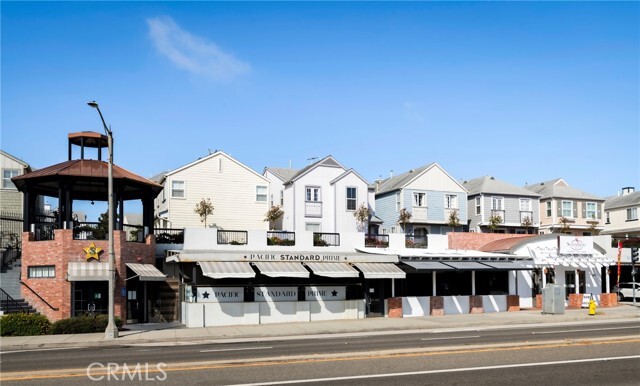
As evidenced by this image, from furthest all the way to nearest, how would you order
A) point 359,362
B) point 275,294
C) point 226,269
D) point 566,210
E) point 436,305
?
point 566,210, point 436,305, point 275,294, point 226,269, point 359,362

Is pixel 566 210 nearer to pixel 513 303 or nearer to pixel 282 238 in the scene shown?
pixel 513 303

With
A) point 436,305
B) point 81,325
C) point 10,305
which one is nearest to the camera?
point 81,325

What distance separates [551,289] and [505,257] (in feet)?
16.1

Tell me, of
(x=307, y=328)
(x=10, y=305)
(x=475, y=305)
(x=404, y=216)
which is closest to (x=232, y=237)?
(x=307, y=328)

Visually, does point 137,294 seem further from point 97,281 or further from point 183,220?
point 183,220

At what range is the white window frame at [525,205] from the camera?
59406 mm

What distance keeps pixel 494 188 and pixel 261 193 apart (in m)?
22.0

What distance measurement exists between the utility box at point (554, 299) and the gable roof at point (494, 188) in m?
23.3

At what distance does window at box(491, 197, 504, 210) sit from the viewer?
58.6 metres

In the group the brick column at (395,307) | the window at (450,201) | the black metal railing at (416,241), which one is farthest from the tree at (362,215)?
the brick column at (395,307)

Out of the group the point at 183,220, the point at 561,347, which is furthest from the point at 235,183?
the point at 561,347

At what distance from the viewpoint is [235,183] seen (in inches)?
2002

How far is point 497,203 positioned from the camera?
58.8m

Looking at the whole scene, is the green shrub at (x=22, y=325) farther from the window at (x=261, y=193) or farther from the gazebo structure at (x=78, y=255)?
the window at (x=261, y=193)
